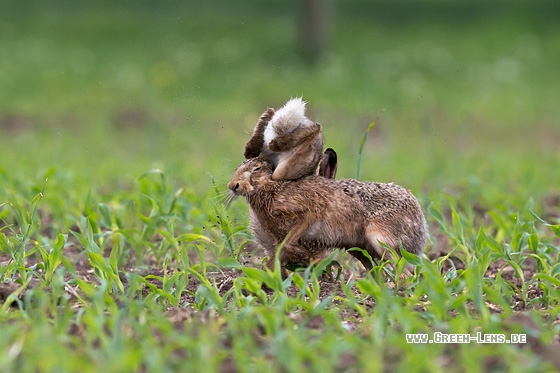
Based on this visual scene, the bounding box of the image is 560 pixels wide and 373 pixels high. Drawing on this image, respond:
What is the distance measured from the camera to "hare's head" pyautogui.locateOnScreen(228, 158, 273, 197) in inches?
177

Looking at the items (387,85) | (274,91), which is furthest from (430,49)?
(274,91)

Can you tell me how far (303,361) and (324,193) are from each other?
1.58 m

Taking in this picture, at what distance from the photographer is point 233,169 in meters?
5.09

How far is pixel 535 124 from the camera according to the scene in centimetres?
1581

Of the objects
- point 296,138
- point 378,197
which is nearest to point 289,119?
point 296,138

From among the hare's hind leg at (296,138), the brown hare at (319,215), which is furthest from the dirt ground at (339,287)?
the hare's hind leg at (296,138)

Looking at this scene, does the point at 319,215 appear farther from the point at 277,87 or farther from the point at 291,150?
the point at 277,87

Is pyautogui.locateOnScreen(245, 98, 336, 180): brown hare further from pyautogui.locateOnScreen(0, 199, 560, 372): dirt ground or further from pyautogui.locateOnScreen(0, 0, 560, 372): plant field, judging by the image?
pyautogui.locateOnScreen(0, 199, 560, 372): dirt ground

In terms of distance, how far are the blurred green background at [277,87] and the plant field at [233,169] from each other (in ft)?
0.26

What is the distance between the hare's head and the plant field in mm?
209

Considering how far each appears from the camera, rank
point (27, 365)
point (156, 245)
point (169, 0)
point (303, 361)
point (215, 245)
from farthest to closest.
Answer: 1. point (169, 0)
2. point (156, 245)
3. point (215, 245)
4. point (303, 361)
5. point (27, 365)

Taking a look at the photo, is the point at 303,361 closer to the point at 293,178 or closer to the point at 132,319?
the point at 132,319

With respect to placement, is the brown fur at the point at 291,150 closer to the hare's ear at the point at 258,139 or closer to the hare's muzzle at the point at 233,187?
the hare's ear at the point at 258,139

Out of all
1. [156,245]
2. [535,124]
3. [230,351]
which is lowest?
[535,124]
